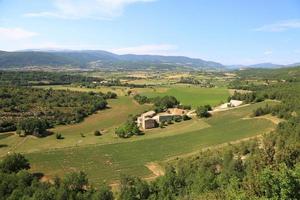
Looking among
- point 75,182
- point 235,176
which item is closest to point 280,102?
point 235,176

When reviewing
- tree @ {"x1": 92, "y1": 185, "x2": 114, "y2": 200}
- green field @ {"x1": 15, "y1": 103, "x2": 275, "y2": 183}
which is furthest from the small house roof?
tree @ {"x1": 92, "y1": 185, "x2": 114, "y2": 200}

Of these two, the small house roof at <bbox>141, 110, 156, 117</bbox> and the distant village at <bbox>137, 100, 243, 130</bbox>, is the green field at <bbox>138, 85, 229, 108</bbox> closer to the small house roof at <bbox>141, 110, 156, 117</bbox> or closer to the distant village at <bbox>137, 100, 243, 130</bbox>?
Result: the distant village at <bbox>137, 100, 243, 130</bbox>

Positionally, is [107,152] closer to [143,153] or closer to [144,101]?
[143,153]

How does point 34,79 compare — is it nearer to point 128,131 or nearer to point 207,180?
point 128,131

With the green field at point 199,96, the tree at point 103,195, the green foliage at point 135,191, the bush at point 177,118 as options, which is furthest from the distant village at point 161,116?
the tree at point 103,195

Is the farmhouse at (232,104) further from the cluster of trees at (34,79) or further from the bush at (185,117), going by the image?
the cluster of trees at (34,79)

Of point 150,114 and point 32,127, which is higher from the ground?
point 150,114

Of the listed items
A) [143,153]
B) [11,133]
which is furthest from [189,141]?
[11,133]
